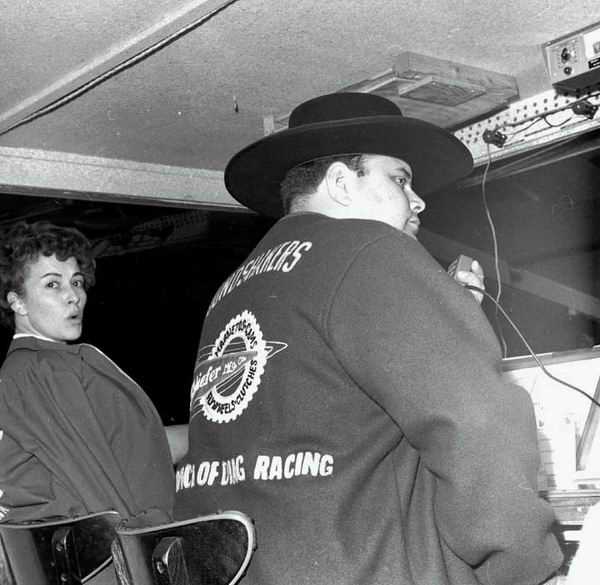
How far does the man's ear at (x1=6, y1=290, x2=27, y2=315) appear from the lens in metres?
2.80

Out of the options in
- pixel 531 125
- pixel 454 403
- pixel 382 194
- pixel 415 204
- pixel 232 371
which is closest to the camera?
pixel 454 403

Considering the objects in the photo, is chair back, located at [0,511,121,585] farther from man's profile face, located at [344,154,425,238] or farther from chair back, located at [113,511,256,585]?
man's profile face, located at [344,154,425,238]

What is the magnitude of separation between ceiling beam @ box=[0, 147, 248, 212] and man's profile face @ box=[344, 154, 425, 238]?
5.55ft

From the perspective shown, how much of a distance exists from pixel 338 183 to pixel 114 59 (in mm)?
949

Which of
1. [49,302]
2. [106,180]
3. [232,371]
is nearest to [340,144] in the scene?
[232,371]

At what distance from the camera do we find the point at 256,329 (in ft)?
5.12

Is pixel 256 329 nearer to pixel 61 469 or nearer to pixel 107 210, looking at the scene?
pixel 61 469

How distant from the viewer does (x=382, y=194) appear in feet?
6.10

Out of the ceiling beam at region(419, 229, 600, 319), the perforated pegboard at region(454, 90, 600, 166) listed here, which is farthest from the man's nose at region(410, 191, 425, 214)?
the ceiling beam at region(419, 229, 600, 319)

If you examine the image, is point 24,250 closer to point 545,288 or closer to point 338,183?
point 338,183

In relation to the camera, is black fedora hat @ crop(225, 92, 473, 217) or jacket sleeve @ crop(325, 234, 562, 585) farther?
black fedora hat @ crop(225, 92, 473, 217)

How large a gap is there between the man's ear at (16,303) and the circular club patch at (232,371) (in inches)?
51.3

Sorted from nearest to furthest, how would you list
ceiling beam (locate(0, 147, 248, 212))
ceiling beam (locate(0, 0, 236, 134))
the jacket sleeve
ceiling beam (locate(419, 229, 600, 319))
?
1. the jacket sleeve
2. ceiling beam (locate(0, 0, 236, 134))
3. ceiling beam (locate(0, 147, 248, 212))
4. ceiling beam (locate(419, 229, 600, 319))

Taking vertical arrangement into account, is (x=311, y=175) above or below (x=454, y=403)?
above
